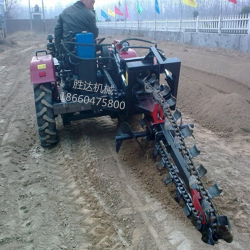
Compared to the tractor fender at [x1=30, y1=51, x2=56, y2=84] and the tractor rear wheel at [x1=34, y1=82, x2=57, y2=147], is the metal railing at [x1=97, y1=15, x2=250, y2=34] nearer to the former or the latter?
the tractor fender at [x1=30, y1=51, x2=56, y2=84]

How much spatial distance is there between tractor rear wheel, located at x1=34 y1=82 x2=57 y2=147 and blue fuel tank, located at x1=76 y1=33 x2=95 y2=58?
679 mm

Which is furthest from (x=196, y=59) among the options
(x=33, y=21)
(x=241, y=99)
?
(x=33, y=21)

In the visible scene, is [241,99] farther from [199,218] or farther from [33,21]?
[33,21]

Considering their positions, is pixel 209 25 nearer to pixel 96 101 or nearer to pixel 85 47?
pixel 85 47

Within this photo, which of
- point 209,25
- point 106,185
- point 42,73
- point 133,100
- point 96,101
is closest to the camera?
point 106,185

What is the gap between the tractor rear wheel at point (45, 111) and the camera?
14.6 ft

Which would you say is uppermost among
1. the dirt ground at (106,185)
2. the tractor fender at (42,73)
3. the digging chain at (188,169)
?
the tractor fender at (42,73)

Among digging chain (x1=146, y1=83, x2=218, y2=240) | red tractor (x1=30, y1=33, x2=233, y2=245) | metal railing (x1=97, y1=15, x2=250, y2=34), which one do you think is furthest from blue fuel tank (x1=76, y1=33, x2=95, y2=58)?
metal railing (x1=97, y1=15, x2=250, y2=34)

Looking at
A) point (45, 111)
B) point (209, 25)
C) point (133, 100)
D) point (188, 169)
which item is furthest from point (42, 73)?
→ point (209, 25)

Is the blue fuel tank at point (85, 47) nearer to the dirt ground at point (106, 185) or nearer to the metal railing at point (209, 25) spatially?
the dirt ground at point (106, 185)

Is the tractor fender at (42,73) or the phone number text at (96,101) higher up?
the tractor fender at (42,73)

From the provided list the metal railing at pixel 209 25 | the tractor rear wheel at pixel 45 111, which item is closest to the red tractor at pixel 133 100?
the tractor rear wheel at pixel 45 111

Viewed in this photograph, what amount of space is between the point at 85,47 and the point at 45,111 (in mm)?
1113

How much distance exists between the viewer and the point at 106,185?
3566mm
